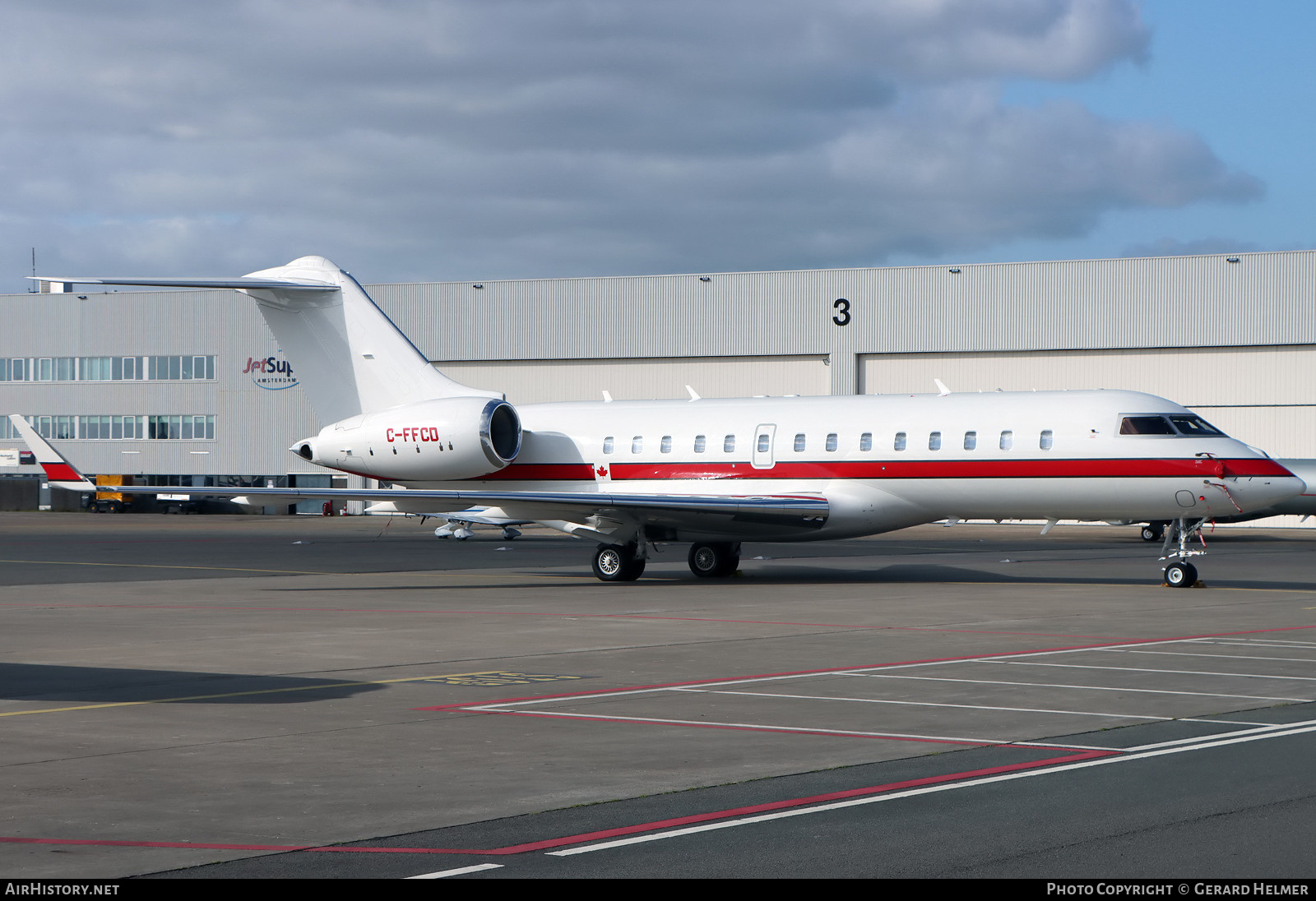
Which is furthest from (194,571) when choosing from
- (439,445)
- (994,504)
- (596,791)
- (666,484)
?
(596,791)

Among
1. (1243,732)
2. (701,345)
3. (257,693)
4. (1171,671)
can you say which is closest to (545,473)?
(257,693)

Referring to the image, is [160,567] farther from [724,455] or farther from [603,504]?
[724,455]

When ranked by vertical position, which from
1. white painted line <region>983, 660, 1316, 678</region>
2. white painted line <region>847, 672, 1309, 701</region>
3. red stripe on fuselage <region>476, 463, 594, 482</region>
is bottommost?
white painted line <region>983, 660, 1316, 678</region>

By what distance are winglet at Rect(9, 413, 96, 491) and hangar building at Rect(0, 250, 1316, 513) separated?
43052mm

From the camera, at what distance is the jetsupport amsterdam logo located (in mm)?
79062

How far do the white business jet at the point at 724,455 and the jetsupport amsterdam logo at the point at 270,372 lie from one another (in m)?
49.3

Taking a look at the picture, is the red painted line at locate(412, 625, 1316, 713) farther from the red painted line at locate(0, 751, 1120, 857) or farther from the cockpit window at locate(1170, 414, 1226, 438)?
the cockpit window at locate(1170, 414, 1226, 438)

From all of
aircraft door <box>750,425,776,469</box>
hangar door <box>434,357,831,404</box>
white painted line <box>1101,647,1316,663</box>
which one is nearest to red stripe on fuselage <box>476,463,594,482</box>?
aircraft door <box>750,425,776,469</box>

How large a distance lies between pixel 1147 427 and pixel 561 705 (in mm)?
16369

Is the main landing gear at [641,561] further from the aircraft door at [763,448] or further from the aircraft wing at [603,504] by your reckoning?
the aircraft door at [763,448]

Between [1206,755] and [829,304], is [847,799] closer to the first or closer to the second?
[1206,755]

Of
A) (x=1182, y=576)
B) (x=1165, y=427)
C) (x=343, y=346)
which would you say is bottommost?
(x=1182, y=576)

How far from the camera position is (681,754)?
991cm

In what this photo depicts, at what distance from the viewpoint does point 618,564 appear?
28.3 m
